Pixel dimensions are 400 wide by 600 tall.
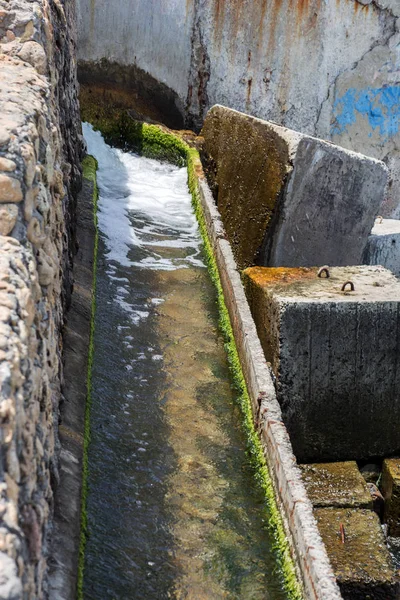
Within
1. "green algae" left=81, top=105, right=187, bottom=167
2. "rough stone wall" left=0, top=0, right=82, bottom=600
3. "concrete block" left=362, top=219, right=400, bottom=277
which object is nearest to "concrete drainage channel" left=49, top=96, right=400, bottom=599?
"concrete block" left=362, top=219, right=400, bottom=277

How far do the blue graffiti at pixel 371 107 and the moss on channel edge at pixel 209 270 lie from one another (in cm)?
216

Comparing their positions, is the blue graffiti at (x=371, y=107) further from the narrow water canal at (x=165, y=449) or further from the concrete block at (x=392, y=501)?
the concrete block at (x=392, y=501)

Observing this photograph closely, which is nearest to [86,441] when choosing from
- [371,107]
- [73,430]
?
[73,430]

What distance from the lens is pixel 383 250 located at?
20.9 ft

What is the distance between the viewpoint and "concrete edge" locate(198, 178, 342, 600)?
3092 millimetres

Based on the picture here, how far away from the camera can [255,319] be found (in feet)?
17.1

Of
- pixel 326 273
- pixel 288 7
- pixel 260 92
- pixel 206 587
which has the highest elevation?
pixel 288 7

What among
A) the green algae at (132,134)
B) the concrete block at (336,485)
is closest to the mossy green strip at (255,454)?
the concrete block at (336,485)

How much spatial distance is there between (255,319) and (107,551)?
2.26 m

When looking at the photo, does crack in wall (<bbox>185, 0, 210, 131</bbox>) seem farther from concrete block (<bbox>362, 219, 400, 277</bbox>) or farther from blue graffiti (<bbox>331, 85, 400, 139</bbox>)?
concrete block (<bbox>362, 219, 400, 277</bbox>)

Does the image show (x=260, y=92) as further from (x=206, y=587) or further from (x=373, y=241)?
(x=206, y=587)

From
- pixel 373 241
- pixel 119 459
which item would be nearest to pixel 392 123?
pixel 373 241

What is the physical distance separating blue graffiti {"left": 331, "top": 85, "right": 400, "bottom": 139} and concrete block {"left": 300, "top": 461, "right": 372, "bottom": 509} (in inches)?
246

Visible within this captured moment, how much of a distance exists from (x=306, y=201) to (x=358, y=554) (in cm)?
291
